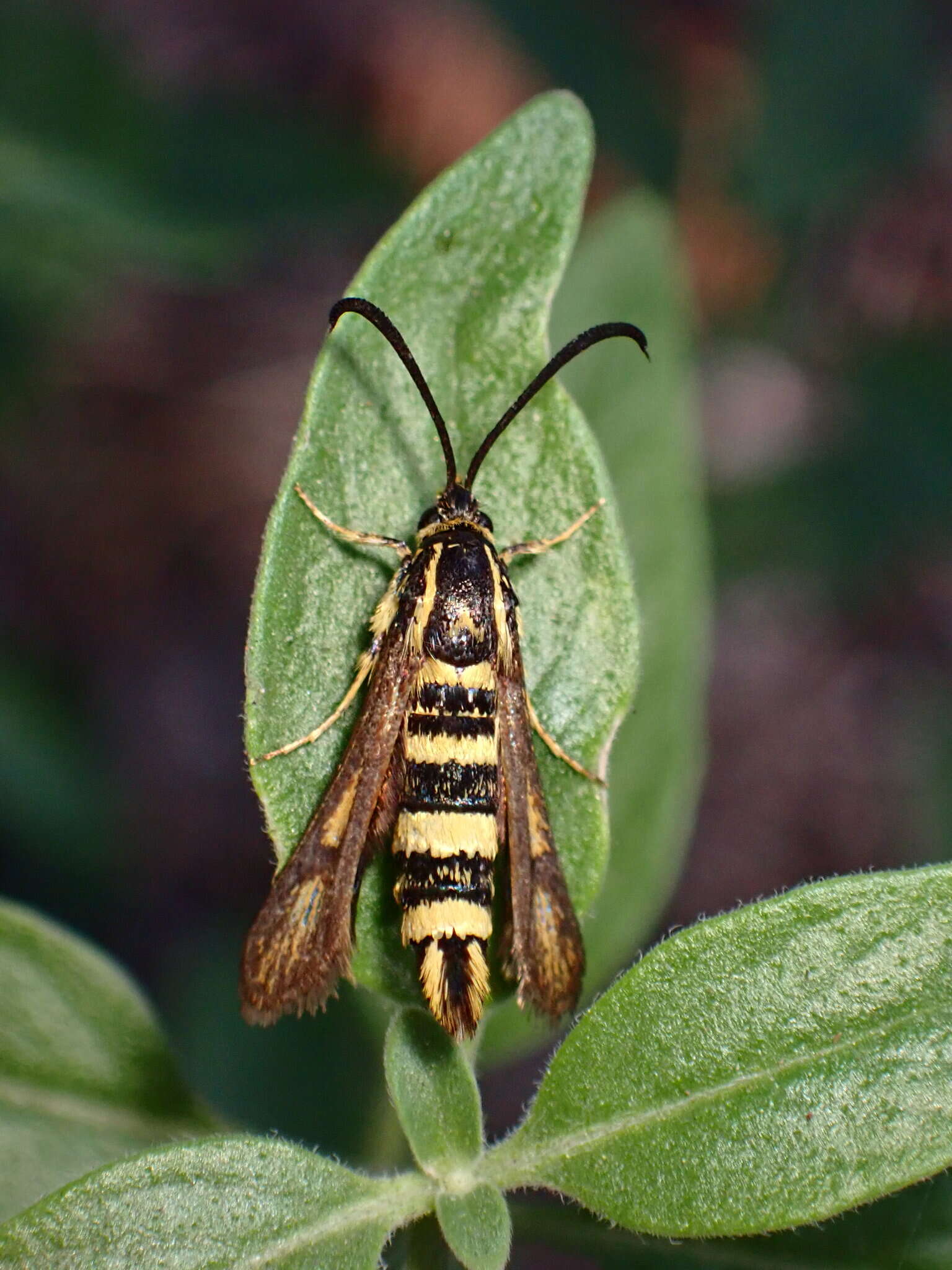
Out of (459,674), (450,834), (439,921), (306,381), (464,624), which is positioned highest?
(306,381)

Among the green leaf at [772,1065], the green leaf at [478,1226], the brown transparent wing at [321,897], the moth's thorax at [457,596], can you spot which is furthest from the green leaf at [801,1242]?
the moth's thorax at [457,596]

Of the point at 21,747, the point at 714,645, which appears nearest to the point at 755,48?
the point at 714,645

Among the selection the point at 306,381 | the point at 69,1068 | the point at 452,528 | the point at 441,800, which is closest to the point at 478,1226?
the point at 441,800

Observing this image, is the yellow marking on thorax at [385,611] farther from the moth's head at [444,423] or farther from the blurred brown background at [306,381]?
the blurred brown background at [306,381]

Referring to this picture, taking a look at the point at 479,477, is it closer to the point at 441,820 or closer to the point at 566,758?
the point at 566,758

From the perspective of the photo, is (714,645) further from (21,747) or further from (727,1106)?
(727,1106)
